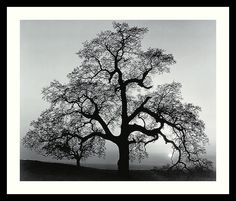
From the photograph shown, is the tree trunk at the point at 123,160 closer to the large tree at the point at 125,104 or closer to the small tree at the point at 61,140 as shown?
the large tree at the point at 125,104

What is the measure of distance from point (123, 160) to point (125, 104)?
1.01 meters

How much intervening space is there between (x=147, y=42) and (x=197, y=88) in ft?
4.05

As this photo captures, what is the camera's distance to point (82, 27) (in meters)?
7.29

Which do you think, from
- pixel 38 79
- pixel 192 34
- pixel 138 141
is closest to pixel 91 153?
pixel 138 141

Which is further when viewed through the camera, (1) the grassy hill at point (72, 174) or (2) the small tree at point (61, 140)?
(2) the small tree at point (61, 140)

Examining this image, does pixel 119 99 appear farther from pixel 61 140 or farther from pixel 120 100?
pixel 61 140

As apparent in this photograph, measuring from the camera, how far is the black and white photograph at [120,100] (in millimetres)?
7199

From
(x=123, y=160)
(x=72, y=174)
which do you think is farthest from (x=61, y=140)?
(x=123, y=160)

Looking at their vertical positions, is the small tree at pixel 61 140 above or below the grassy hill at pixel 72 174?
above

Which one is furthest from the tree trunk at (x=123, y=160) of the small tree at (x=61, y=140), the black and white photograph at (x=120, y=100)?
the small tree at (x=61, y=140)

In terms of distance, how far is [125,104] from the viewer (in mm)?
7320

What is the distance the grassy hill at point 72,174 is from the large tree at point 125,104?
0.28 metres

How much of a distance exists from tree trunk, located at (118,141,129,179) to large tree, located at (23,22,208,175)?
0.02m
